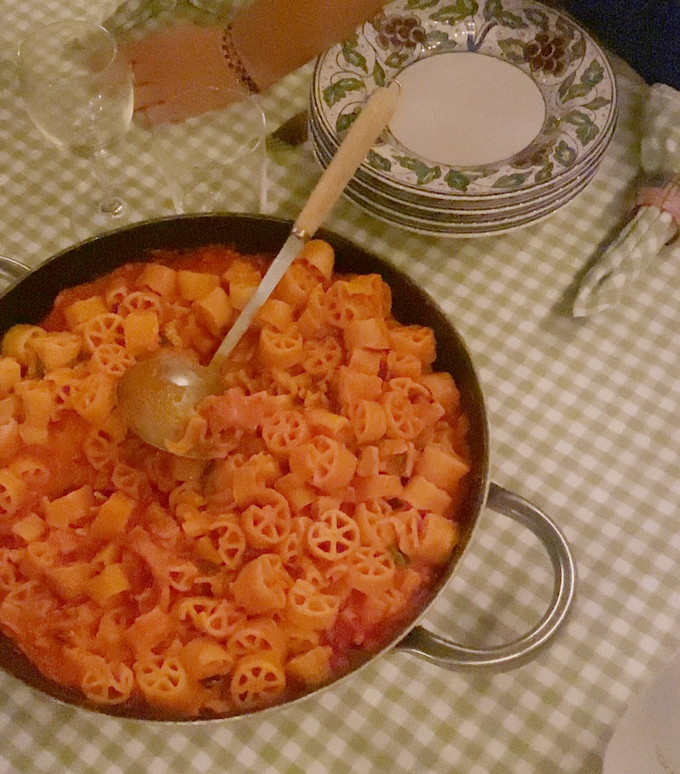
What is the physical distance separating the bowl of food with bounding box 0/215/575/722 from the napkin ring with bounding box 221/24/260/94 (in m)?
0.36

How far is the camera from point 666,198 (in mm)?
909

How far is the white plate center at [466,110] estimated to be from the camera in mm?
953

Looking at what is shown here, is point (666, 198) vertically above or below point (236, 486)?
above

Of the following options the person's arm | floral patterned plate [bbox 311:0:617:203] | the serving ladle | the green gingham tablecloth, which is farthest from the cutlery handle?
the person's arm

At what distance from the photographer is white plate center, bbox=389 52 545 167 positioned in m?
0.95

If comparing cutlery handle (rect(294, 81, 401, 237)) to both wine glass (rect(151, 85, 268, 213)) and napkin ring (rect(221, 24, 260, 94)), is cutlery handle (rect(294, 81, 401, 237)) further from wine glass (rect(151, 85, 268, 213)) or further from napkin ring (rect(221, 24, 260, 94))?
napkin ring (rect(221, 24, 260, 94))

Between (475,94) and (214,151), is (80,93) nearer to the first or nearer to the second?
(214,151)

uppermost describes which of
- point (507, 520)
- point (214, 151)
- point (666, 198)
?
point (666, 198)

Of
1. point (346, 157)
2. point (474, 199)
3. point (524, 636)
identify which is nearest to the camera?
point (524, 636)

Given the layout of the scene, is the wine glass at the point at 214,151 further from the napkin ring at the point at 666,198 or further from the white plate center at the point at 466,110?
the napkin ring at the point at 666,198

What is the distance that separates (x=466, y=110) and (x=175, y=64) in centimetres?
41

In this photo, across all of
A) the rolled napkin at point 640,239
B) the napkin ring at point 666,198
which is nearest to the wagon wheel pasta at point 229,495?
the rolled napkin at point 640,239

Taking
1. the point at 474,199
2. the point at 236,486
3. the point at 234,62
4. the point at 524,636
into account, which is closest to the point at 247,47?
the point at 234,62

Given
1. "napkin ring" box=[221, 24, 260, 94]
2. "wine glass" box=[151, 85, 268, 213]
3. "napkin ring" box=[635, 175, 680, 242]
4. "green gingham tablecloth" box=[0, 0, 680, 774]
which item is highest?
"napkin ring" box=[635, 175, 680, 242]
